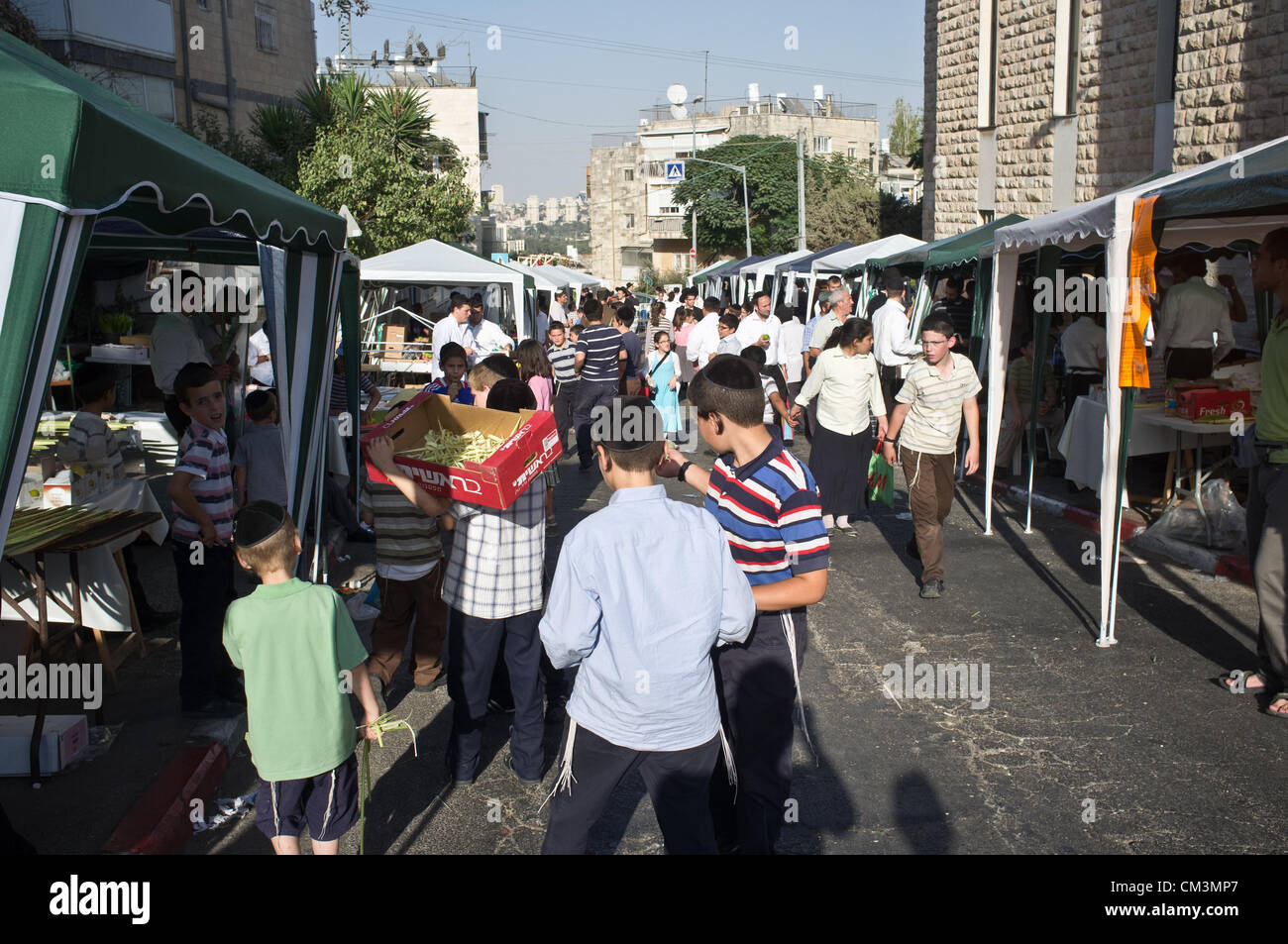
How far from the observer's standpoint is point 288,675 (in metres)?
3.31

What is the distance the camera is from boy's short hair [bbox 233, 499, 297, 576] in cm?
329

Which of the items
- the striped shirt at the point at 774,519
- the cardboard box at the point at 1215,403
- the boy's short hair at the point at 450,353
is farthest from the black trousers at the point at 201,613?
the cardboard box at the point at 1215,403

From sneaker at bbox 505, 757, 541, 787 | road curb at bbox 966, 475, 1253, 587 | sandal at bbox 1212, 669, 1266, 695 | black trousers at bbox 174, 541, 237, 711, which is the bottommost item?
sneaker at bbox 505, 757, 541, 787

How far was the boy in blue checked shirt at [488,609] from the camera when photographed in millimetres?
4547

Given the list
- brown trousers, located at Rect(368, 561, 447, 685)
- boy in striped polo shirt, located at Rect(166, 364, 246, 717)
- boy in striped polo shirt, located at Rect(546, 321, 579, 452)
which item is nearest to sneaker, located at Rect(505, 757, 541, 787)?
brown trousers, located at Rect(368, 561, 447, 685)

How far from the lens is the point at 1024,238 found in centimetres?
825

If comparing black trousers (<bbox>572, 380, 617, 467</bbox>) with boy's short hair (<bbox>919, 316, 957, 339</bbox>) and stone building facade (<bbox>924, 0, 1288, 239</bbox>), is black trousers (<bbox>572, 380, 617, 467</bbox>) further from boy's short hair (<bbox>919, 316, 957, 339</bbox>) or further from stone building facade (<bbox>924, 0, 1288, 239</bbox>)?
stone building facade (<bbox>924, 0, 1288, 239</bbox>)

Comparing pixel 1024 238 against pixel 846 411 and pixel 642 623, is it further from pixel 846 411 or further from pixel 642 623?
pixel 642 623

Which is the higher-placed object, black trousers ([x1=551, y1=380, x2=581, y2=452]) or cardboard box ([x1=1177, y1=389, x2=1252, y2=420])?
cardboard box ([x1=1177, y1=389, x2=1252, y2=420])

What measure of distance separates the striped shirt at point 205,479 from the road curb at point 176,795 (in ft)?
3.32

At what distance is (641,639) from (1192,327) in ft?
28.6

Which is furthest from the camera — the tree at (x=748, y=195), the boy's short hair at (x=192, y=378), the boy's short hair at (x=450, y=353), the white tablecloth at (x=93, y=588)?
the tree at (x=748, y=195)

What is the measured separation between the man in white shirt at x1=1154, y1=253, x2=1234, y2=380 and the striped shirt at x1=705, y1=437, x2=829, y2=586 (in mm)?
7778

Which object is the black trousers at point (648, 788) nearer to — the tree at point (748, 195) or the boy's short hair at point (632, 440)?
the boy's short hair at point (632, 440)
